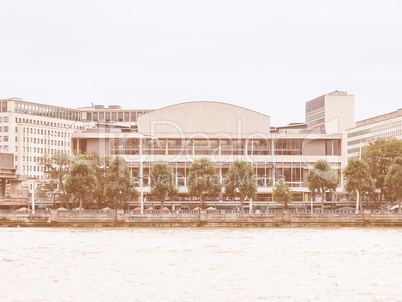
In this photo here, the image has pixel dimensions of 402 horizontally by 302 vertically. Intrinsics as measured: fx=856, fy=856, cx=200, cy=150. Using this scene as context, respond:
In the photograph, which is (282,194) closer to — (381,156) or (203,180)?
(203,180)

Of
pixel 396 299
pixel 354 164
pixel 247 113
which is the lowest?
pixel 396 299

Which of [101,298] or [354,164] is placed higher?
[354,164]

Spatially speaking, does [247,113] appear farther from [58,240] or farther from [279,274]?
[279,274]

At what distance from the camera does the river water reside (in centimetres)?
5228

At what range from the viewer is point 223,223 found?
132 m

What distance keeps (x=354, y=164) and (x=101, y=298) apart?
339 feet

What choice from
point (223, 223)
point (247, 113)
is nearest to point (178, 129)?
point (247, 113)

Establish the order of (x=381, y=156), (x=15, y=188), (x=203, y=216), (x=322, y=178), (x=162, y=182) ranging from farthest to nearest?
(x=15, y=188)
(x=381, y=156)
(x=322, y=178)
(x=162, y=182)
(x=203, y=216)

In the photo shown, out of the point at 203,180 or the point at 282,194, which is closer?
the point at 203,180

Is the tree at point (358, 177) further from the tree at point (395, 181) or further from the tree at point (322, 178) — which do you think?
the tree at point (395, 181)

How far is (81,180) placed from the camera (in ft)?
463

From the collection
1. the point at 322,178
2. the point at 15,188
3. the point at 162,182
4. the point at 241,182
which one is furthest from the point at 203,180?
the point at 15,188

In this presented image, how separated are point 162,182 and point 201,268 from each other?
78.9m

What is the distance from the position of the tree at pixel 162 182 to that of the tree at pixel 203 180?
342cm
